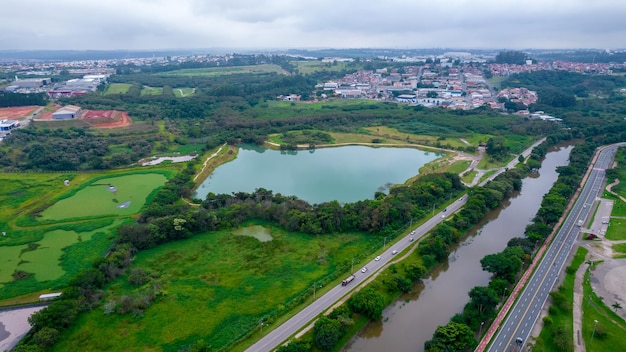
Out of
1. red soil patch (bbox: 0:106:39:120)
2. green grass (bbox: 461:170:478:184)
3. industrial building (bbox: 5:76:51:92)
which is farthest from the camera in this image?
industrial building (bbox: 5:76:51:92)

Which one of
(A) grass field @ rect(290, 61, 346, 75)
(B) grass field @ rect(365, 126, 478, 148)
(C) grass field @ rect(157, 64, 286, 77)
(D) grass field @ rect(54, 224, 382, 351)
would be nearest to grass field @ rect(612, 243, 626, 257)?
(D) grass field @ rect(54, 224, 382, 351)

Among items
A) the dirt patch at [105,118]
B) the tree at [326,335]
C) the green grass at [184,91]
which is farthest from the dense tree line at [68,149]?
the green grass at [184,91]

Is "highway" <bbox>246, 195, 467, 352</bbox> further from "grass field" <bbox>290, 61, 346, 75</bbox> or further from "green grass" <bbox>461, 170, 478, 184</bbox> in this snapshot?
"grass field" <bbox>290, 61, 346, 75</bbox>

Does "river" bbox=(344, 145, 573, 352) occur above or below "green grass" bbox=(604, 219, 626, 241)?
below

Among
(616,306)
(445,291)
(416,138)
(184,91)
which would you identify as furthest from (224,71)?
(616,306)

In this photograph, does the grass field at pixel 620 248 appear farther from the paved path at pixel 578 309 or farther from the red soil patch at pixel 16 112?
the red soil patch at pixel 16 112
